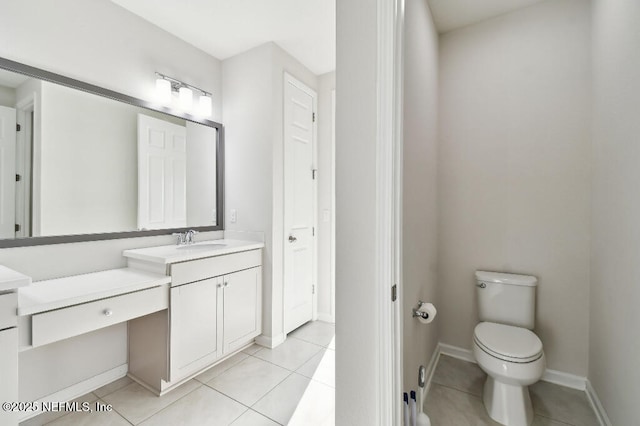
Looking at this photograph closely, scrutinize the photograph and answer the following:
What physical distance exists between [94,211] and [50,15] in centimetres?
118

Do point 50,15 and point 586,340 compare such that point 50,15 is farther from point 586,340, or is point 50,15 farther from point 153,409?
point 586,340

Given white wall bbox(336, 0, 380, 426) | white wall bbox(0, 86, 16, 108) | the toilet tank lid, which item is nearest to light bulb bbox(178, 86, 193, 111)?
white wall bbox(0, 86, 16, 108)

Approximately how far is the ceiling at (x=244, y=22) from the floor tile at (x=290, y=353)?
2.64 metres

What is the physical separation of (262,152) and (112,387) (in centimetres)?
200

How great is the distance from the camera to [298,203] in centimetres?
270

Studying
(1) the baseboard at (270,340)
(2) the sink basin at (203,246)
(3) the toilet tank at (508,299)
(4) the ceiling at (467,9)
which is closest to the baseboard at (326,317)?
(1) the baseboard at (270,340)

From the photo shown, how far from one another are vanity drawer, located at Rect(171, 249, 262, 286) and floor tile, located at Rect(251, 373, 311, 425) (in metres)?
0.87

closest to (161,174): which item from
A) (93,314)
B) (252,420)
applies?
(93,314)

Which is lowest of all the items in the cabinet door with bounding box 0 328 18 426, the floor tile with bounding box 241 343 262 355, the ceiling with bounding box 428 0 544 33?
the floor tile with bounding box 241 343 262 355

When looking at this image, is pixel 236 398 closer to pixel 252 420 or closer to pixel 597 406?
pixel 252 420

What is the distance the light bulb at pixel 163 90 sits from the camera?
210cm

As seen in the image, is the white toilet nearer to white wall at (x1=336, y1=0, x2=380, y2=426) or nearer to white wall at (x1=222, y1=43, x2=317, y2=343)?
white wall at (x1=336, y1=0, x2=380, y2=426)

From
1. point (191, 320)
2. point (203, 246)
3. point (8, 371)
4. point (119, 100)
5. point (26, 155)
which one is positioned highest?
point (119, 100)

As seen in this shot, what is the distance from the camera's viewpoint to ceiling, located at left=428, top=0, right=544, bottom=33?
74.0 inches
